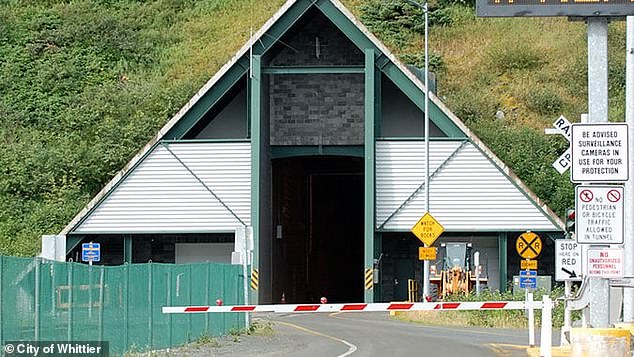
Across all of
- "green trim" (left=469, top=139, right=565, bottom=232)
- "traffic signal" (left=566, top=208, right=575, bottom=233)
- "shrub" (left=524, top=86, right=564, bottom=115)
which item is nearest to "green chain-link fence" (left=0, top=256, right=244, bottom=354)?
"traffic signal" (left=566, top=208, right=575, bottom=233)

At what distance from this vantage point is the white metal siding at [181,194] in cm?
4934

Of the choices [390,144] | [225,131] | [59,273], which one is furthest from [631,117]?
[225,131]

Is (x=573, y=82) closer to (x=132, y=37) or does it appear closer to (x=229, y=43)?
(x=229, y=43)

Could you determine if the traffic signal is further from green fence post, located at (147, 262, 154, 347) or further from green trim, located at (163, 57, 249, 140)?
green trim, located at (163, 57, 249, 140)

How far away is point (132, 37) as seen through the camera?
75125 mm

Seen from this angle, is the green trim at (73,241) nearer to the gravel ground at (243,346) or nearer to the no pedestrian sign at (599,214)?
the gravel ground at (243,346)

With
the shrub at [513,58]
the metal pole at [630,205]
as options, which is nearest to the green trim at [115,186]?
the metal pole at [630,205]

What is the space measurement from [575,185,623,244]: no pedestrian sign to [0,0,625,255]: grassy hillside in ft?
122

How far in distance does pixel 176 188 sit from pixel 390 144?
8.80 meters

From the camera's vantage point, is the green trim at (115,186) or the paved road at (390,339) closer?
the paved road at (390,339)

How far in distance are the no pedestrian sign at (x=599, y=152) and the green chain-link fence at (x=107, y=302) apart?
774 cm

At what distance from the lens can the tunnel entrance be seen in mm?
54156

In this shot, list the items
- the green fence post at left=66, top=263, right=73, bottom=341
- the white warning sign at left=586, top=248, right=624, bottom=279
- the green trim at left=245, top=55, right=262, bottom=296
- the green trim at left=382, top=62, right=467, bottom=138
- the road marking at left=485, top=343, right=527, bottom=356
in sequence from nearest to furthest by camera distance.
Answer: the white warning sign at left=586, top=248, right=624, bottom=279
the green fence post at left=66, top=263, right=73, bottom=341
the road marking at left=485, top=343, right=527, bottom=356
the green trim at left=245, top=55, right=262, bottom=296
the green trim at left=382, top=62, right=467, bottom=138

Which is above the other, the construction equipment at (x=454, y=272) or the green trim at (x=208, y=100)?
the green trim at (x=208, y=100)
